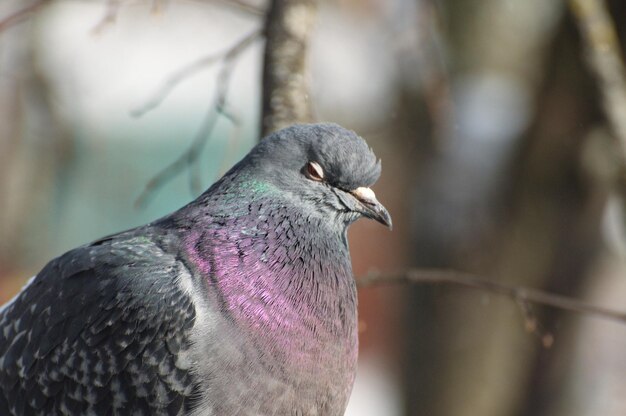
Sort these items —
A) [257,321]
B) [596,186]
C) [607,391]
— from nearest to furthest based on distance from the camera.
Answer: [257,321] → [596,186] → [607,391]

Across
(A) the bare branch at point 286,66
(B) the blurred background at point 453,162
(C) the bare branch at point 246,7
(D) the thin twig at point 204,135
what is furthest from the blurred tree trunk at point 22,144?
(A) the bare branch at point 286,66

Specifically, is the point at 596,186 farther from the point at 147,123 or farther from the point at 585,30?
the point at 147,123

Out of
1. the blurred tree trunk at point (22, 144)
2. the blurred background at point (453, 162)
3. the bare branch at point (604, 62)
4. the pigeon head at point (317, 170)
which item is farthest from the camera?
the blurred tree trunk at point (22, 144)

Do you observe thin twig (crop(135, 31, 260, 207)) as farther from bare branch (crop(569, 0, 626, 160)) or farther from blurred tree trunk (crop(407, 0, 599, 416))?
blurred tree trunk (crop(407, 0, 599, 416))

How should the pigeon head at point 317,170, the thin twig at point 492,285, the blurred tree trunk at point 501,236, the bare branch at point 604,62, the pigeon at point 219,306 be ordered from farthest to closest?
1. the blurred tree trunk at point 501,236
2. the bare branch at point 604,62
3. the thin twig at point 492,285
4. the pigeon head at point 317,170
5. the pigeon at point 219,306

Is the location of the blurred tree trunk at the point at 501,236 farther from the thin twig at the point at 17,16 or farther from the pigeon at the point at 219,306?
the thin twig at the point at 17,16

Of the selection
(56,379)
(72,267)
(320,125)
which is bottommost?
(56,379)

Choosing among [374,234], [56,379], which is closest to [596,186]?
[56,379]
